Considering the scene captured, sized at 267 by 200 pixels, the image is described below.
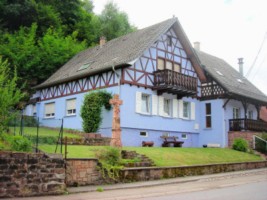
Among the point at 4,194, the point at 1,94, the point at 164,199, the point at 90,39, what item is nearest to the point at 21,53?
the point at 90,39

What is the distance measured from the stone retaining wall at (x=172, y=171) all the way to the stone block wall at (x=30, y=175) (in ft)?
10.6

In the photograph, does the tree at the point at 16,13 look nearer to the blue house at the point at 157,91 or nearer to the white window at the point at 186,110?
the blue house at the point at 157,91

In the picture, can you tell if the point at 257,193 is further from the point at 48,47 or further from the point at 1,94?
the point at 48,47

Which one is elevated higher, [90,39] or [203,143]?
[90,39]

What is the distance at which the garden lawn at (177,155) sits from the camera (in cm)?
1576

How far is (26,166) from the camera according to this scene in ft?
38.4

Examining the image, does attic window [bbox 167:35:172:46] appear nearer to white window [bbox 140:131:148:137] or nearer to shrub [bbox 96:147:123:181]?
white window [bbox 140:131:148:137]

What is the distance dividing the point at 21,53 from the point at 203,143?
698 inches

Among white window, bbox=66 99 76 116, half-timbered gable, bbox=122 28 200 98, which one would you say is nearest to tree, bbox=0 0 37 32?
white window, bbox=66 99 76 116

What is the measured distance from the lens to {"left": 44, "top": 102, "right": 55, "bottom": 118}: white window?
30395 millimetres

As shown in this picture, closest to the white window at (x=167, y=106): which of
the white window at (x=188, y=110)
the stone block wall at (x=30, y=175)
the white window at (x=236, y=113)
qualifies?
the white window at (x=188, y=110)

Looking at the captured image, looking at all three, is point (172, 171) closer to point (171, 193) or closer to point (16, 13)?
point (171, 193)

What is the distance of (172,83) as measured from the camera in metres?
25.5

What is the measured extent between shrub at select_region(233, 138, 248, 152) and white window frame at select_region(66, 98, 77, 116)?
11.9 meters
